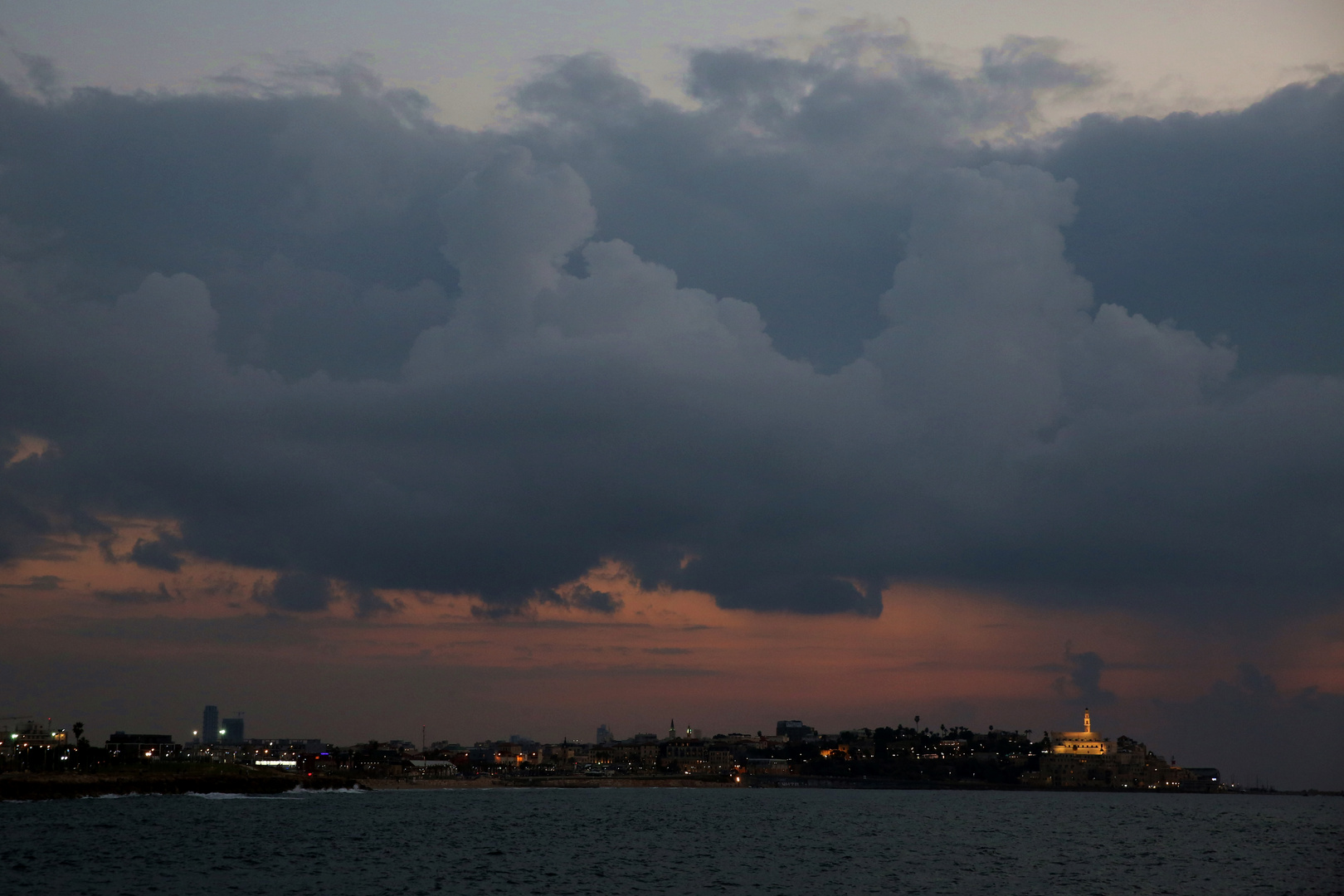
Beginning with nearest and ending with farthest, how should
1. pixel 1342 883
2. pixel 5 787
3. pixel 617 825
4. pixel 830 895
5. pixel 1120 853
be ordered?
pixel 830 895, pixel 1342 883, pixel 1120 853, pixel 617 825, pixel 5 787

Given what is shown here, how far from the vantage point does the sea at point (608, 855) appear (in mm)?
85062

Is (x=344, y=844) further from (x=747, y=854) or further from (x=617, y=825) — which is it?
(x=617, y=825)

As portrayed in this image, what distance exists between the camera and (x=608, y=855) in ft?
362

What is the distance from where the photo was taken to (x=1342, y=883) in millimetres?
90188

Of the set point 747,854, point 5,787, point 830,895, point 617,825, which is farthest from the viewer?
point 5,787

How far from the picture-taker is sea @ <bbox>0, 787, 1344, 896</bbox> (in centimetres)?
8506

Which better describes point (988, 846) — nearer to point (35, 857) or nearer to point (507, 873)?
point (507, 873)

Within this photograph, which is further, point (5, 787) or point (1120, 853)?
point (5, 787)

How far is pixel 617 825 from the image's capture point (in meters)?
159

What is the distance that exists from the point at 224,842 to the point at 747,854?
169 ft

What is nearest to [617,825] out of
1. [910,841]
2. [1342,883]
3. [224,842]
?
[910,841]

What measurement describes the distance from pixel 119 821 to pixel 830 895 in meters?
96.2

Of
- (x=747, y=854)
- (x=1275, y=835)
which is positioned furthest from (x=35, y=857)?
(x=1275, y=835)

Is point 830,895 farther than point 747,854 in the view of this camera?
No
